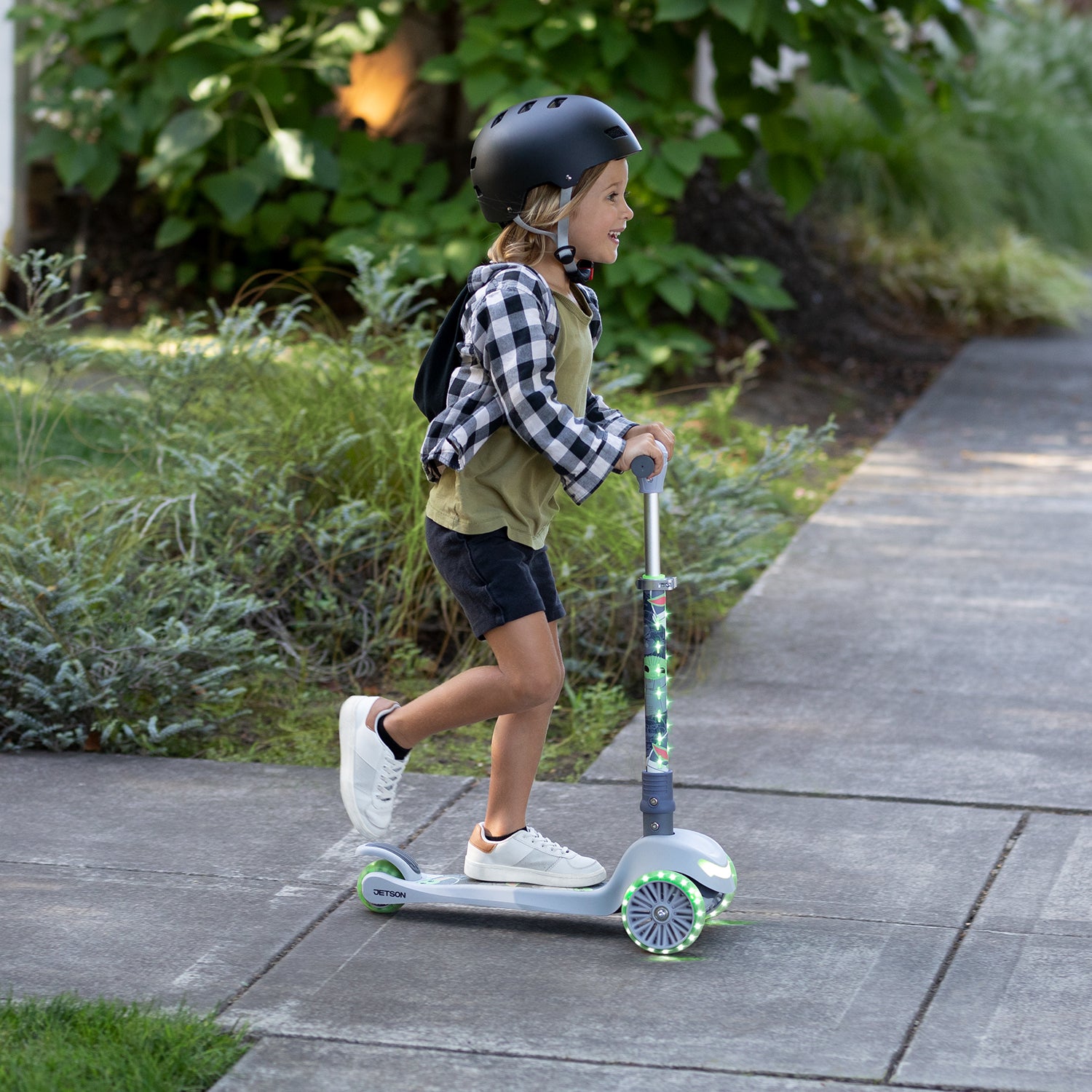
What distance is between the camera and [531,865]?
135 inches

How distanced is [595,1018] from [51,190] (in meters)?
9.05

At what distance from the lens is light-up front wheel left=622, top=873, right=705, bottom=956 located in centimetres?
318

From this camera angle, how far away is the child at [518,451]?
3162 millimetres

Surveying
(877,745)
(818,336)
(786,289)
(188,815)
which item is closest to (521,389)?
(188,815)

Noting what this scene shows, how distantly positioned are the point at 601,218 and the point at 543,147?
0.62 feet

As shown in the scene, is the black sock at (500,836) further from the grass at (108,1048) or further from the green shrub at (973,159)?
the green shrub at (973,159)

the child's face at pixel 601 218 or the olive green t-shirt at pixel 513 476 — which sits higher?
the child's face at pixel 601 218

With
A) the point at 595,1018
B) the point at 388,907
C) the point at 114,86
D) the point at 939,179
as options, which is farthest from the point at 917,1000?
the point at 939,179

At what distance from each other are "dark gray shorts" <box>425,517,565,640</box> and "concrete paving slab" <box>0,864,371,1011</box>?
72 centimetres

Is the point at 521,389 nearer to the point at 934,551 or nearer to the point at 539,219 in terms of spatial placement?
the point at 539,219

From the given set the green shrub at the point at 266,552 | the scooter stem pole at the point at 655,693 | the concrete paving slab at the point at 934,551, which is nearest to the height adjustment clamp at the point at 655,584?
the scooter stem pole at the point at 655,693

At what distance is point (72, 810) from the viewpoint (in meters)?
3.99

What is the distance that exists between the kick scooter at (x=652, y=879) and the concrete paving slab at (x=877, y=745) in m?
0.93

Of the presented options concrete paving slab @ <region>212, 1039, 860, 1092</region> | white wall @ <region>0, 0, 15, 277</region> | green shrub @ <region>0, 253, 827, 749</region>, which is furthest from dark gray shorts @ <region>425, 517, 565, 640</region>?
white wall @ <region>0, 0, 15, 277</region>
